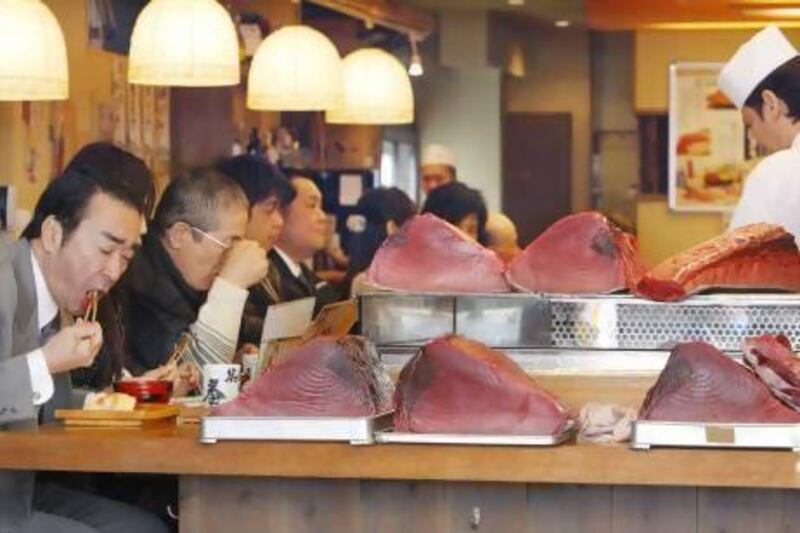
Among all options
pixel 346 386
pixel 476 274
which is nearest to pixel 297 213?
pixel 476 274

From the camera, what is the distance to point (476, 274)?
11.6ft

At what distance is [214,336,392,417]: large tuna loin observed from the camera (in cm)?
300

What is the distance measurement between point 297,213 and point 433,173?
3.95 meters

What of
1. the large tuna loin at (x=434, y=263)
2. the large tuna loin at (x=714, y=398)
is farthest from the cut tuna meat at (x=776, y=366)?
the large tuna loin at (x=434, y=263)

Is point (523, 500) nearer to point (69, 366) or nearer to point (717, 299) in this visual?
point (717, 299)

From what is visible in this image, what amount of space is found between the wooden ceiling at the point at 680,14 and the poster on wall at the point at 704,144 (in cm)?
39

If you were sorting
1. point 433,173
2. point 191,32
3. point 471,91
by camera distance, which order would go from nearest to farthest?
point 191,32
point 433,173
point 471,91

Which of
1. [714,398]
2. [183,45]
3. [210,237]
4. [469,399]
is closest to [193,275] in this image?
[210,237]

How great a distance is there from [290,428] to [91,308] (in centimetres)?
102

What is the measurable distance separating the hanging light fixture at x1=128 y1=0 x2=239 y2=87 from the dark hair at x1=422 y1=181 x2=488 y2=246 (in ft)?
8.69

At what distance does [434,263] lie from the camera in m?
3.57

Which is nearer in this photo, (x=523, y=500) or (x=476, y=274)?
(x=523, y=500)

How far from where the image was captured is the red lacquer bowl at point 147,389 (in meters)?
3.79

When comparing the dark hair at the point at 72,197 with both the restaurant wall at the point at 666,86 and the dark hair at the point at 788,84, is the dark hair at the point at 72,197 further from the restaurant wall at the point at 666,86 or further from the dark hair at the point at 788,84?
the restaurant wall at the point at 666,86
